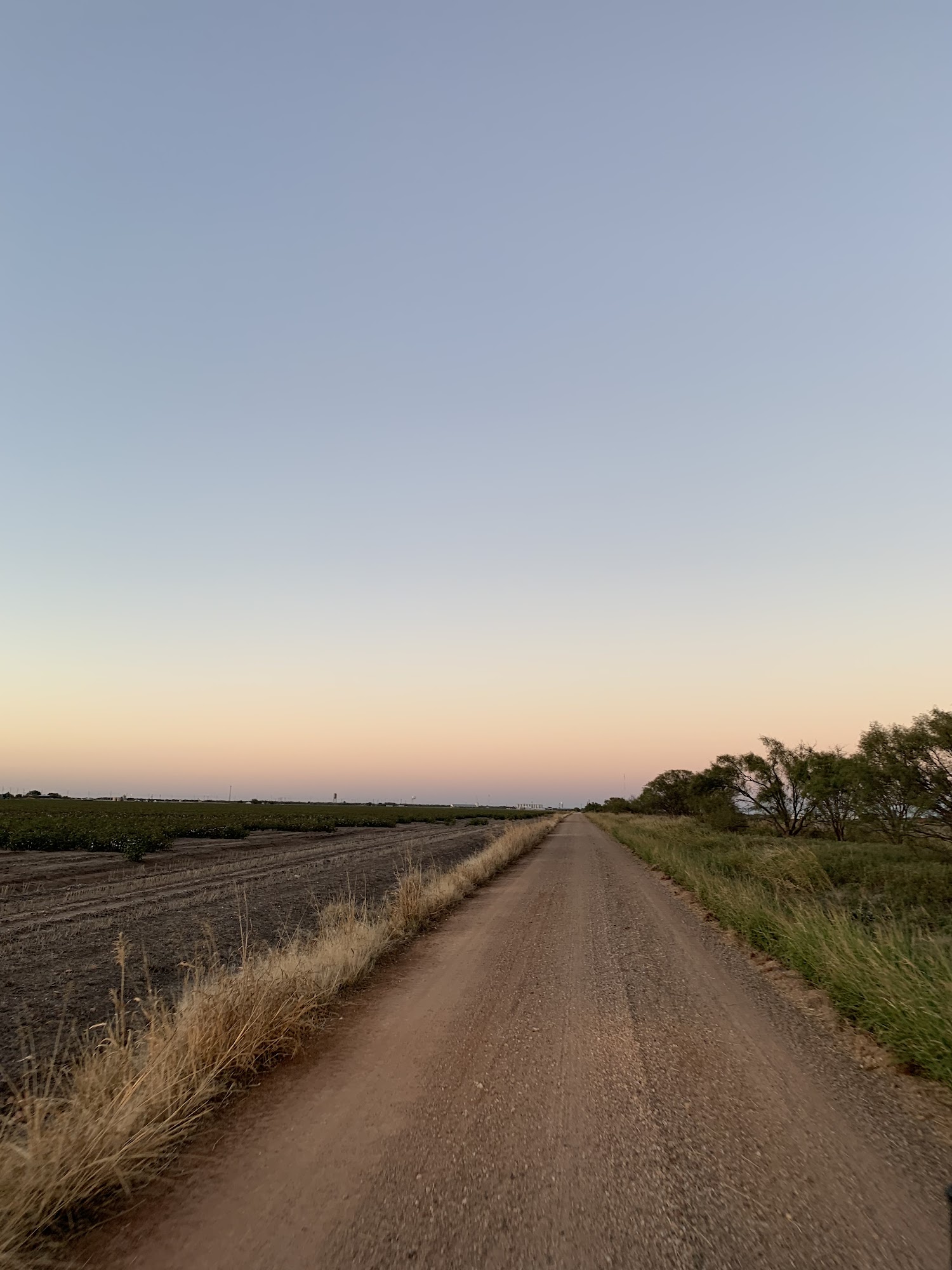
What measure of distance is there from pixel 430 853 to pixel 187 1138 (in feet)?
96.1

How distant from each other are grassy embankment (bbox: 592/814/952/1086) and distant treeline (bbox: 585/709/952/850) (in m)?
1.29

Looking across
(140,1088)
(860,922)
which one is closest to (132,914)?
(140,1088)

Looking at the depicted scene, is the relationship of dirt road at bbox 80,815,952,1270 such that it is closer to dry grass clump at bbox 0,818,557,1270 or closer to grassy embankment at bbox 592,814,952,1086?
dry grass clump at bbox 0,818,557,1270

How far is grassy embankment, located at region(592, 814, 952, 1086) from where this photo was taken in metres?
5.48

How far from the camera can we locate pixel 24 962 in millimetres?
9828

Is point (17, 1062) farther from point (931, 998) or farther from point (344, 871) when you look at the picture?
point (344, 871)

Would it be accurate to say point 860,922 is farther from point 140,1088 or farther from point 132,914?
point 132,914

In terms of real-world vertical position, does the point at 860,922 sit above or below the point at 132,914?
above

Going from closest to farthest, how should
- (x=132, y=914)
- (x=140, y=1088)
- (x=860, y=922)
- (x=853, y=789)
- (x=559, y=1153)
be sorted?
(x=559, y=1153) < (x=140, y=1088) < (x=860, y=922) < (x=132, y=914) < (x=853, y=789)

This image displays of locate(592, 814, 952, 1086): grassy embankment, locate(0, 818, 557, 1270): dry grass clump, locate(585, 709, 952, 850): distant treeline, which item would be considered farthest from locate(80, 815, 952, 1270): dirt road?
locate(585, 709, 952, 850): distant treeline

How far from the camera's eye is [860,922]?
8.95 meters

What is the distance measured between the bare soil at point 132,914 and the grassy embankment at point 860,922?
6.56 metres

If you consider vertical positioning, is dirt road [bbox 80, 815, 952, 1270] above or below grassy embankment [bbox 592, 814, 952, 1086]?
below

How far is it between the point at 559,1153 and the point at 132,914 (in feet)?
42.9
